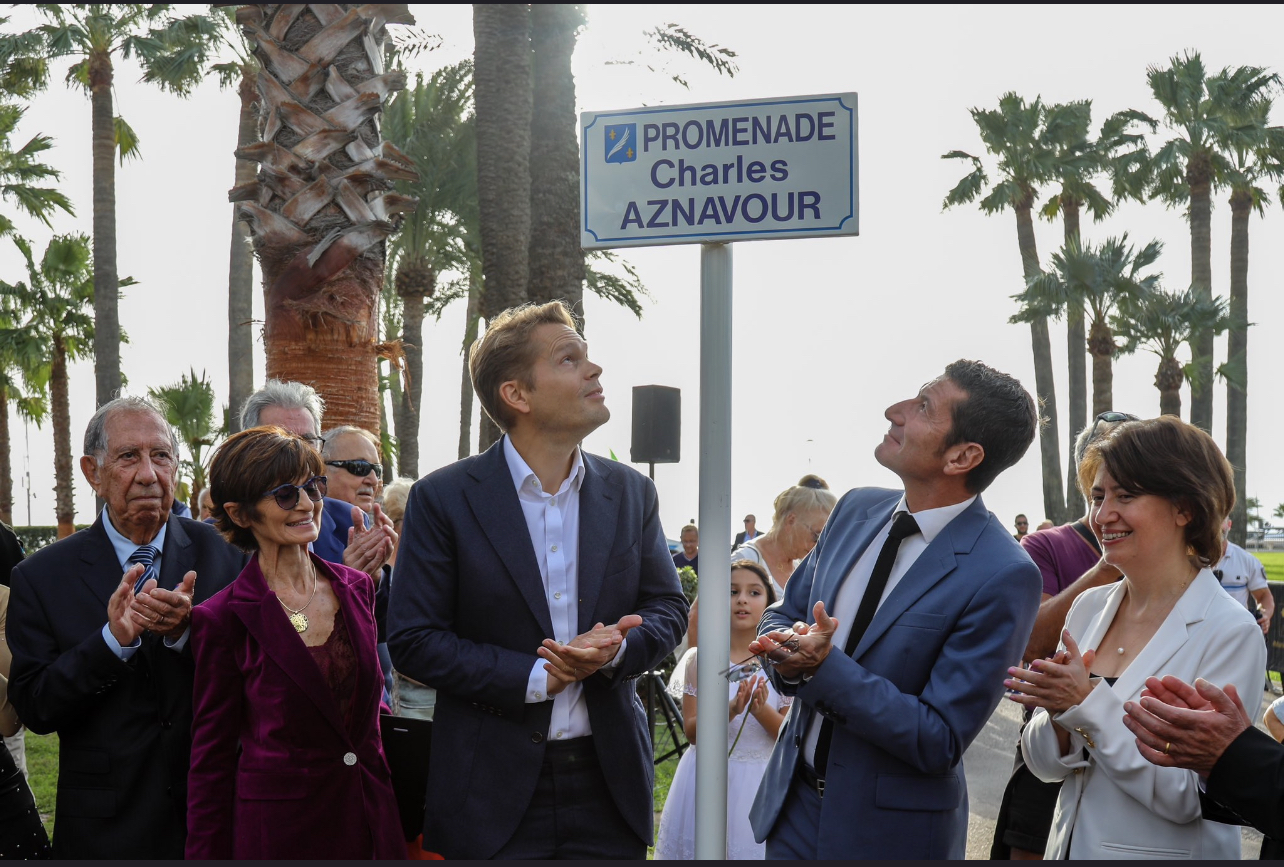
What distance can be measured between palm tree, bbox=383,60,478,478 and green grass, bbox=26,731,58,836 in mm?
10079

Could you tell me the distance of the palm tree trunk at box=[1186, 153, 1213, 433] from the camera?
92.4 feet

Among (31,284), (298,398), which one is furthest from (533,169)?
(31,284)

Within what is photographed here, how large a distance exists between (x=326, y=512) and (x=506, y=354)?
5.20ft

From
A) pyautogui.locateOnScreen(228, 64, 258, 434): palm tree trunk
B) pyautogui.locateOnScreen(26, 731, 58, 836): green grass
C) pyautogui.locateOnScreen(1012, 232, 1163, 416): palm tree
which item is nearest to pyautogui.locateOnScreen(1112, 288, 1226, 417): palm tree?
pyautogui.locateOnScreen(1012, 232, 1163, 416): palm tree

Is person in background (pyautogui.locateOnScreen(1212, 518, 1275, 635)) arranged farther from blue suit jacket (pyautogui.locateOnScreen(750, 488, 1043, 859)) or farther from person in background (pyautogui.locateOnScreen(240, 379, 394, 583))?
person in background (pyautogui.locateOnScreen(240, 379, 394, 583))

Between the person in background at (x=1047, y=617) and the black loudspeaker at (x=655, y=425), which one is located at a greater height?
the black loudspeaker at (x=655, y=425)

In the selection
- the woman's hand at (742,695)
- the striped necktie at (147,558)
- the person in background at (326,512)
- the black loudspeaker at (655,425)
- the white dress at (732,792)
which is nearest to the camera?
the striped necktie at (147,558)

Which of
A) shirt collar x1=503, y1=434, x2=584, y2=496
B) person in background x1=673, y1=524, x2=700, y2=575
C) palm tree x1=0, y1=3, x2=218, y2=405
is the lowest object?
person in background x1=673, y1=524, x2=700, y2=575

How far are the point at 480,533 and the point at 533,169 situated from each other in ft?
21.6

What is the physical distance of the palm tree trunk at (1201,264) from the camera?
92.4 ft

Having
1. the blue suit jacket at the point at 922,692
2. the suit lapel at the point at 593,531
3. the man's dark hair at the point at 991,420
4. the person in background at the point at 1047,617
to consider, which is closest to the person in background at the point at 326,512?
the suit lapel at the point at 593,531

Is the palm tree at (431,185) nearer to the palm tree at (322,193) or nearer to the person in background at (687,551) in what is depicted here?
the person in background at (687,551)

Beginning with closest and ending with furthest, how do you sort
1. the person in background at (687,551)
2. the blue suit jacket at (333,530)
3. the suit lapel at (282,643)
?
the suit lapel at (282,643)
the blue suit jacket at (333,530)
the person in background at (687,551)

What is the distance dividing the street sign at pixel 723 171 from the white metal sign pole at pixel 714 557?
0.14 metres
